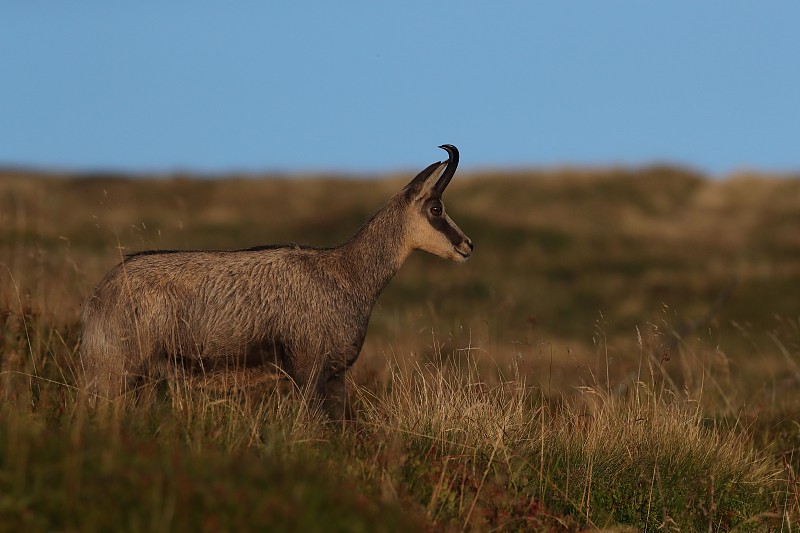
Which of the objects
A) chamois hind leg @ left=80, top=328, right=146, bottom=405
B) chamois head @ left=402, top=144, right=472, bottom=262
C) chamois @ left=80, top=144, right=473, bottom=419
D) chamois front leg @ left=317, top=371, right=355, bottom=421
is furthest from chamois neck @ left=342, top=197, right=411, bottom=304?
chamois hind leg @ left=80, top=328, right=146, bottom=405

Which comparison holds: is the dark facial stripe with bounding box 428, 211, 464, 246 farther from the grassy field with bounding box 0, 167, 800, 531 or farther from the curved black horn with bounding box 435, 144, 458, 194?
the grassy field with bounding box 0, 167, 800, 531

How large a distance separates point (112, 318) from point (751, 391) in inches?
391

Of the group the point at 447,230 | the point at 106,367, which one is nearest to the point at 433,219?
the point at 447,230

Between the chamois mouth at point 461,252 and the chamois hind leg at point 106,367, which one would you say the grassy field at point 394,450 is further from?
the chamois mouth at point 461,252

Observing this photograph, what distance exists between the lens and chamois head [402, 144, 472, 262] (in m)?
9.78

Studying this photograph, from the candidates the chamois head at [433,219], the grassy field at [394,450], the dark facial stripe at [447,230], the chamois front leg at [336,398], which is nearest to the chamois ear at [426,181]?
the chamois head at [433,219]

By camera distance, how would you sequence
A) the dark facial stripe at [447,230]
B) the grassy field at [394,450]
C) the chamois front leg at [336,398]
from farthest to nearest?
the dark facial stripe at [447,230], the chamois front leg at [336,398], the grassy field at [394,450]

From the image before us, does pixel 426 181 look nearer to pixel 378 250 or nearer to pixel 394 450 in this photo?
pixel 378 250

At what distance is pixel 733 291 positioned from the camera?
110ft

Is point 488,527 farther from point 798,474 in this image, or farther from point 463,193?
point 463,193

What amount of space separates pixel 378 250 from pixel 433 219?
1.87 ft

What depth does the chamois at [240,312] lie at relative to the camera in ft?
27.7

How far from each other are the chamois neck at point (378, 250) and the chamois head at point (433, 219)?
0.38 ft

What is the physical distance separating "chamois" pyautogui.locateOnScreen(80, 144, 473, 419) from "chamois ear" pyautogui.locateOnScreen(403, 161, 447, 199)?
0.04 feet
